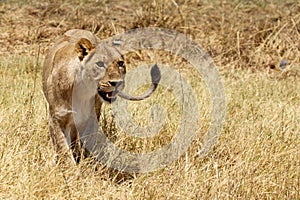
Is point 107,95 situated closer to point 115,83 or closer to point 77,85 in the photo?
point 115,83

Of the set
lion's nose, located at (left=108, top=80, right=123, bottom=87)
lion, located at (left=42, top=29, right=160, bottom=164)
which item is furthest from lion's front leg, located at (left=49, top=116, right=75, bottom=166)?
lion's nose, located at (left=108, top=80, right=123, bottom=87)

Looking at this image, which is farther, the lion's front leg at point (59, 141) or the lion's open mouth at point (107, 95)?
the lion's front leg at point (59, 141)

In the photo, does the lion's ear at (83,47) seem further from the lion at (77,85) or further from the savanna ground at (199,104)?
the savanna ground at (199,104)

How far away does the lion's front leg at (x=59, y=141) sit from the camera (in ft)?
12.5

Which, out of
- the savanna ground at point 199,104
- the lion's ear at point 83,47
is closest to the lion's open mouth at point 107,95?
the lion's ear at point 83,47

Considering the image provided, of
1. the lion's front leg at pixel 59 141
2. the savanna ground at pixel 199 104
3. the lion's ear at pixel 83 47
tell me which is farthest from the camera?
the lion's front leg at pixel 59 141

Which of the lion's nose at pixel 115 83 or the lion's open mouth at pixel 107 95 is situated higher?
A: the lion's nose at pixel 115 83

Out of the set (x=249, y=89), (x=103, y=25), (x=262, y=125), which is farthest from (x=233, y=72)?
(x=262, y=125)

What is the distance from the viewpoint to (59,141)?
3.88 m

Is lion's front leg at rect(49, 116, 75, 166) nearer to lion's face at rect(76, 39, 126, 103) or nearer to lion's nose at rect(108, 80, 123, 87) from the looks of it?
lion's face at rect(76, 39, 126, 103)

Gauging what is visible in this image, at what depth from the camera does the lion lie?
136 inches

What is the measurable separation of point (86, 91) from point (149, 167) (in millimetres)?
608

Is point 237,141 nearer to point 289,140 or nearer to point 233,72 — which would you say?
point 289,140

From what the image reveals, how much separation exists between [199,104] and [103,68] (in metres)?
1.76
